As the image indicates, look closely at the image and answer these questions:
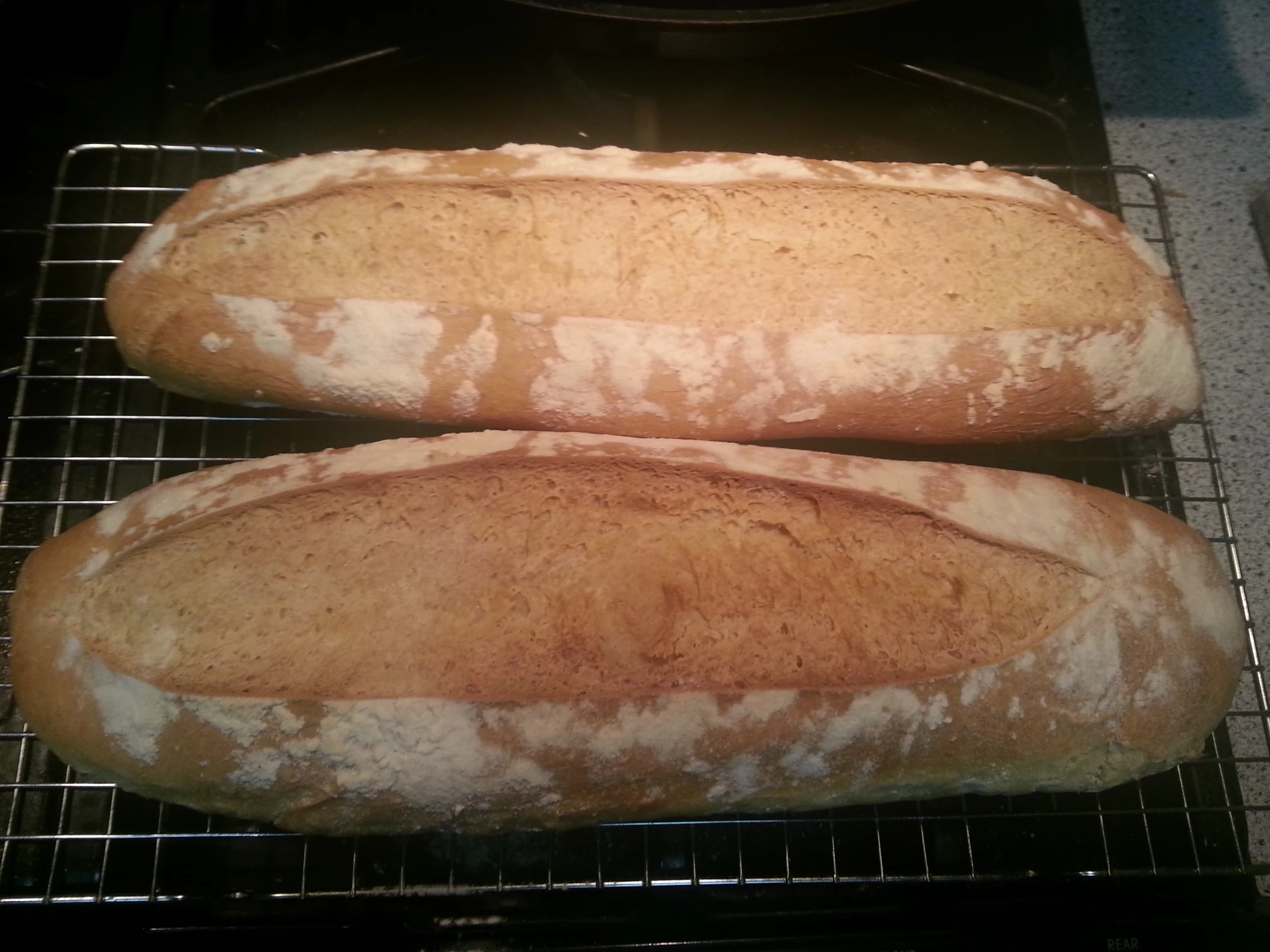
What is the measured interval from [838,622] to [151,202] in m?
1.64

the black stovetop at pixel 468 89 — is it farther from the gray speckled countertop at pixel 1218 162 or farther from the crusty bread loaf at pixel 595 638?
the crusty bread loaf at pixel 595 638

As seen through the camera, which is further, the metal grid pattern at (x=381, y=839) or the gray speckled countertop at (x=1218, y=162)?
the gray speckled countertop at (x=1218, y=162)

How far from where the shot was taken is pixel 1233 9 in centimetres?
185

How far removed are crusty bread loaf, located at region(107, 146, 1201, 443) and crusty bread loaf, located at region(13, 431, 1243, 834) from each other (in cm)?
12

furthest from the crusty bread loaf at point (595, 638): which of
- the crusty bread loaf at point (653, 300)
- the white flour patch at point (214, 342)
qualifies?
the white flour patch at point (214, 342)

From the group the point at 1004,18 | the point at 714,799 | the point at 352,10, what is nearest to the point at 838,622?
the point at 714,799

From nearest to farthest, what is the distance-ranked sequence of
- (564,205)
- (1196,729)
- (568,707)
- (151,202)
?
(568,707) < (1196,729) < (564,205) < (151,202)

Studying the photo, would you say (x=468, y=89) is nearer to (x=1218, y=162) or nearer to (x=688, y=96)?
(x=688, y=96)

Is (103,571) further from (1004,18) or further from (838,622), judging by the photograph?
(1004,18)

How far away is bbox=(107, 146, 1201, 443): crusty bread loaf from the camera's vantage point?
4.02 feet

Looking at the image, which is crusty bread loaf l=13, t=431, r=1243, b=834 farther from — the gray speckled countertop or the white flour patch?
the gray speckled countertop

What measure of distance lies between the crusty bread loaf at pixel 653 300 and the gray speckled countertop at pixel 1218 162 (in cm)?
39

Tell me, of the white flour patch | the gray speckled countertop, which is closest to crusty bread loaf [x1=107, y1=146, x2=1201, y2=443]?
the white flour patch

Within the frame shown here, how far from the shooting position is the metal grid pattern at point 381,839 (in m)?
1.28
